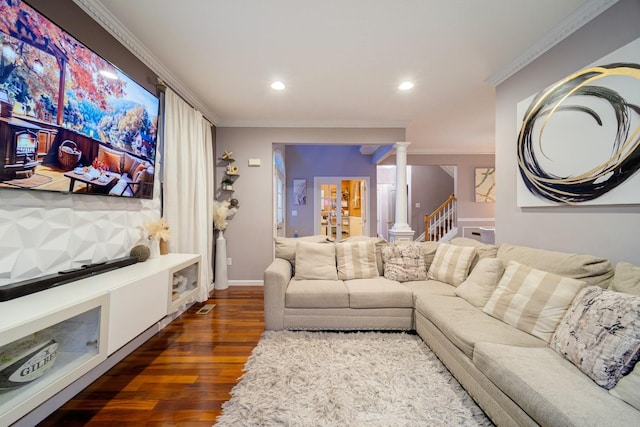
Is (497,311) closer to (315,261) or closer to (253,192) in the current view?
(315,261)

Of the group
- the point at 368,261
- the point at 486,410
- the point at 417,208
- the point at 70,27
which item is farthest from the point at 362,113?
the point at 417,208

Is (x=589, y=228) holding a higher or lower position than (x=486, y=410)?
higher

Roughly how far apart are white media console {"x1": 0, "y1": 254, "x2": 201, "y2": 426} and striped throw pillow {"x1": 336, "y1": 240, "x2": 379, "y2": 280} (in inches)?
64.7

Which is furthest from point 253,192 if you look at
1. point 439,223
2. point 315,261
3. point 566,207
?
point 439,223

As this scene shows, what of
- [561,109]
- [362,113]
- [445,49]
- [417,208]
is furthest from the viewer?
[417,208]

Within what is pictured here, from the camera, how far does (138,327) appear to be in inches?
62.0

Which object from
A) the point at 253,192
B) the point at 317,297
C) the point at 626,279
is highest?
the point at 253,192

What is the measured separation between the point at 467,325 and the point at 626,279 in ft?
2.71

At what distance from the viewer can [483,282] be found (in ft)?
6.61

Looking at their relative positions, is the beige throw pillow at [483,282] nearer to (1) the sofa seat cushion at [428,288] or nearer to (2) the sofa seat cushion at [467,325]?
(2) the sofa seat cushion at [467,325]

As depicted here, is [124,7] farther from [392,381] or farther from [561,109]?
[561,109]

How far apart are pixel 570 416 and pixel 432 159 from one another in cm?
558

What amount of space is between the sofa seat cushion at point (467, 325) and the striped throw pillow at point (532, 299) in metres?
0.05

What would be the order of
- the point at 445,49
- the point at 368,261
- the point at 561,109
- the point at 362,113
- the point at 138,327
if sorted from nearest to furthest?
the point at 138,327
the point at 561,109
the point at 445,49
the point at 368,261
the point at 362,113
